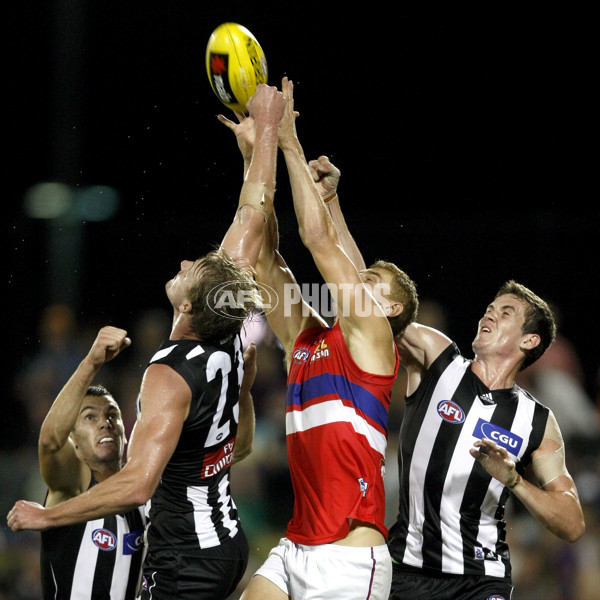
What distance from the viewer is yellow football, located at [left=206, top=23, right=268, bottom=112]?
4523mm

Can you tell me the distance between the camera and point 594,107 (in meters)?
11.8

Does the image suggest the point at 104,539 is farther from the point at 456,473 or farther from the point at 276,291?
the point at 456,473

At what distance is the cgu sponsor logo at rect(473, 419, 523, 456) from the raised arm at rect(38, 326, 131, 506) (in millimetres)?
1901

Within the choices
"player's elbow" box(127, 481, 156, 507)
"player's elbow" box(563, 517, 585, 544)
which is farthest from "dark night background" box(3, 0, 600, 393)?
"player's elbow" box(127, 481, 156, 507)

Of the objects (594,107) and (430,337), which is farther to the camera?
(594,107)

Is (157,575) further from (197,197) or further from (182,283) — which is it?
(197,197)

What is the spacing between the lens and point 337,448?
3830 mm

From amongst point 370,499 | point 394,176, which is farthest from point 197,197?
point 370,499

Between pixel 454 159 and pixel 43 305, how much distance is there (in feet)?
19.6

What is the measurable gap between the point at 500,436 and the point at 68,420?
2203 mm

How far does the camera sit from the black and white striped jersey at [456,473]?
4.38 m

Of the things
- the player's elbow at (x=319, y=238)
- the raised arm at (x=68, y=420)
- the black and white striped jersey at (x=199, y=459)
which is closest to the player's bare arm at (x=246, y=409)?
the black and white striped jersey at (x=199, y=459)

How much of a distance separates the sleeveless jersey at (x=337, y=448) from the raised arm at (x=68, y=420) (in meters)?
0.93

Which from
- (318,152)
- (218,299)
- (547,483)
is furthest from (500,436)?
(318,152)
